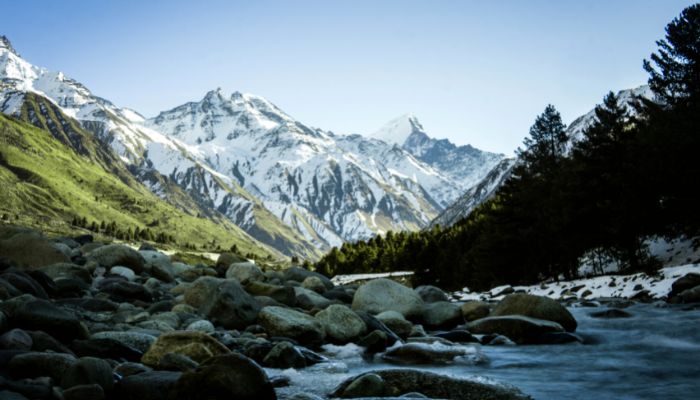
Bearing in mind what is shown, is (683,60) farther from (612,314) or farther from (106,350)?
(106,350)

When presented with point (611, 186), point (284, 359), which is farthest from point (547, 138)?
point (284, 359)

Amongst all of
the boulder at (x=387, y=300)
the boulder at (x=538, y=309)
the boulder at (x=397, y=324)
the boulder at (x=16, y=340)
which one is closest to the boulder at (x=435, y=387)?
the boulder at (x=16, y=340)

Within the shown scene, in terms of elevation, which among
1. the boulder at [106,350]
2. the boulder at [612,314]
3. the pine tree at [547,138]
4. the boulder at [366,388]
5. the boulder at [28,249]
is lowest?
the boulder at [612,314]

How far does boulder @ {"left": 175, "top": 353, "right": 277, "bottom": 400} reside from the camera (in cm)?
830

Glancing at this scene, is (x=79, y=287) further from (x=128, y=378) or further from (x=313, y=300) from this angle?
(x=128, y=378)

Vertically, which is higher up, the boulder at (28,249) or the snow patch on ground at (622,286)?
the boulder at (28,249)

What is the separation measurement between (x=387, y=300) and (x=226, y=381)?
16296 millimetres

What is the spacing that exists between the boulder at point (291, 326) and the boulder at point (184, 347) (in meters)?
4.54

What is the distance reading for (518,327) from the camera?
1944 cm

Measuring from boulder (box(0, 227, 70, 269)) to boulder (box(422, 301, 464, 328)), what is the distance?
17.1m

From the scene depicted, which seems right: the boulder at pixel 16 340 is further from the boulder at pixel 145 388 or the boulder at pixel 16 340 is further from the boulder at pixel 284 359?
the boulder at pixel 284 359

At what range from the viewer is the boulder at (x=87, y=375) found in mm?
8430

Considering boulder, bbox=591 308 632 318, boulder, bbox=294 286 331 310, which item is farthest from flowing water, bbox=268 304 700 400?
boulder, bbox=294 286 331 310

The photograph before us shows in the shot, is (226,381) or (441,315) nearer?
(226,381)
